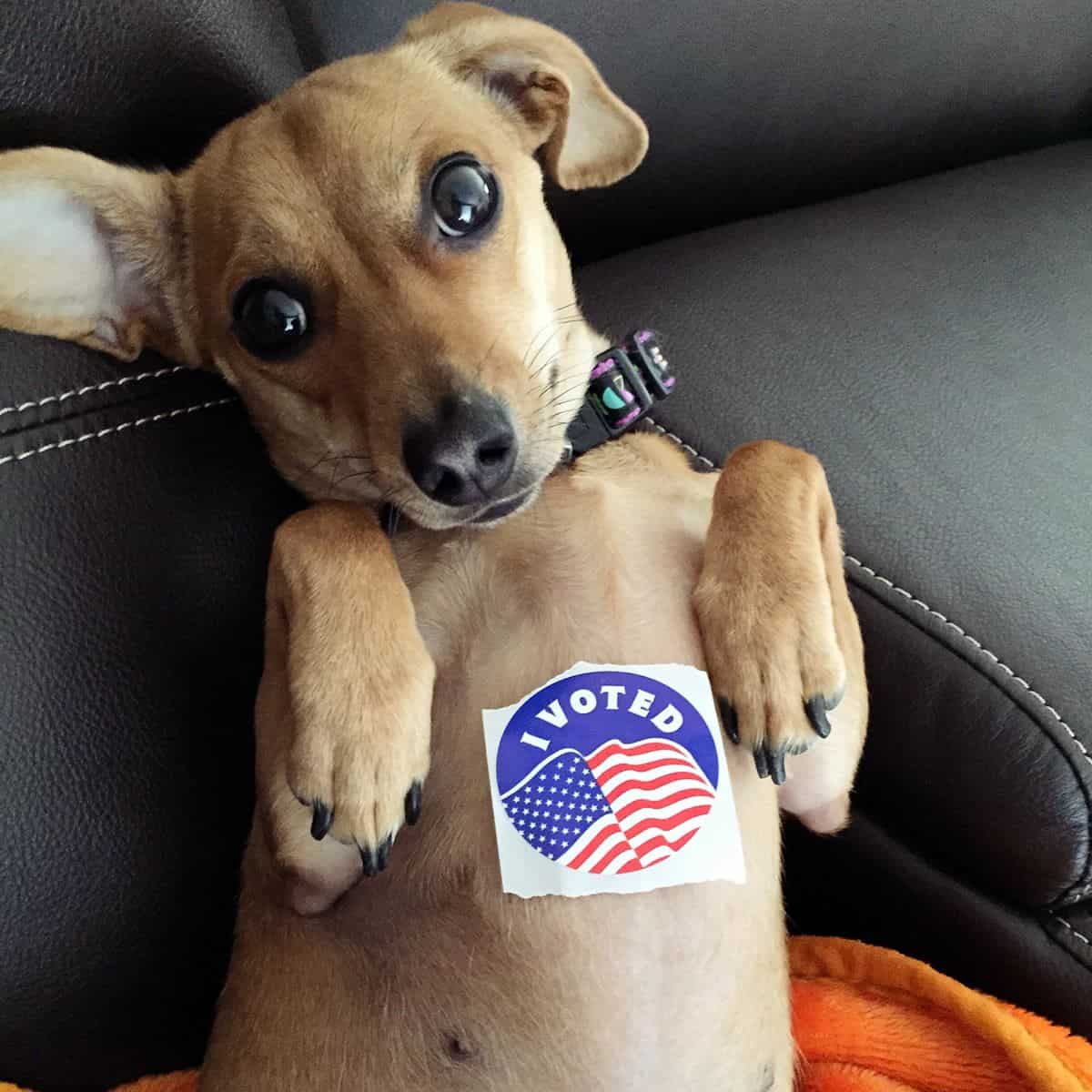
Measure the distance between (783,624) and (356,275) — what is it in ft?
2.10

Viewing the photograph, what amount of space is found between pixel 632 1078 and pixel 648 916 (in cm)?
18

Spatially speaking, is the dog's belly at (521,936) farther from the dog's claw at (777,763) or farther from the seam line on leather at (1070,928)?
the seam line on leather at (1070,928)

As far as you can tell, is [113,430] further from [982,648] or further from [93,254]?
[982,648]

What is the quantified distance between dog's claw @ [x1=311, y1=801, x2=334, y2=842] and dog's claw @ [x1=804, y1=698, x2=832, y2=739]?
0.52 metres

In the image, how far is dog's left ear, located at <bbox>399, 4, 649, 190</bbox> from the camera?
4.46ft

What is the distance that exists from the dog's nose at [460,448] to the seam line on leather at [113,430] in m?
0.37

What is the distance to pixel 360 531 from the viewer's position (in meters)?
1.14

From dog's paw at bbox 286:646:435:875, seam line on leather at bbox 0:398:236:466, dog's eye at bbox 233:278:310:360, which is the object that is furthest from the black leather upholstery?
dog's paw at bbox 286:646:435:875

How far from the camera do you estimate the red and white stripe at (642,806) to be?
1.04 m

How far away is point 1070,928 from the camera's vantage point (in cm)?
126

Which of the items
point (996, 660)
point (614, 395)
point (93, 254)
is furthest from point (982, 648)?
point (93, 254)

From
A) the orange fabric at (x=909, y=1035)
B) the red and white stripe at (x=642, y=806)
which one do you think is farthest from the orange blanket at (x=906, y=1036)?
the red and white stripe at (x=642, y=806)

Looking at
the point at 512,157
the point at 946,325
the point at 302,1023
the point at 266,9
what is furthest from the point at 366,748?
the point at 946,325

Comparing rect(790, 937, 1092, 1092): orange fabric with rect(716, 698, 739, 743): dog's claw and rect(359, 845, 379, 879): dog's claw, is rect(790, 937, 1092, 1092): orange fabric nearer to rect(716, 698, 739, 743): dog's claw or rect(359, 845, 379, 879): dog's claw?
rect(716, 698, 739, 743): dog's claw
